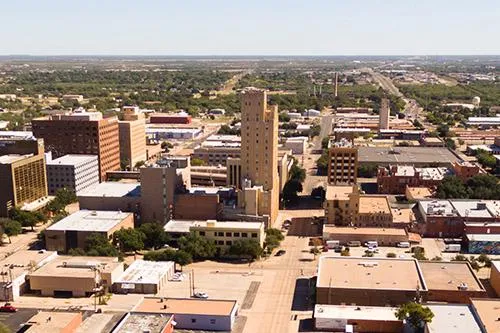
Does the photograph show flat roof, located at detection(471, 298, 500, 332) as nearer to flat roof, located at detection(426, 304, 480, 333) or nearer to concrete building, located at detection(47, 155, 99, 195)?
flat roof, located at detection(426, 304, 480, 333)

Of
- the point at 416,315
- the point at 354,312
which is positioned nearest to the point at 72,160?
the point at 354,312

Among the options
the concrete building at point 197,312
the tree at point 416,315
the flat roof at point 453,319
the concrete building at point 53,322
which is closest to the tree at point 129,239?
the concrete building at point 197,312

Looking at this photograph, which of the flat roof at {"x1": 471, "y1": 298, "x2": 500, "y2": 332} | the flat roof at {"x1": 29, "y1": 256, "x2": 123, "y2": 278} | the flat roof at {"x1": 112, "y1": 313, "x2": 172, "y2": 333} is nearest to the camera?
the flat roof at {"x1": 471, "y1": 298, "x2": 500, "y2": 332}

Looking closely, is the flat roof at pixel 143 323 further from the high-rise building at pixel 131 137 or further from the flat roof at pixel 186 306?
the high-rise building at pixel 131 137

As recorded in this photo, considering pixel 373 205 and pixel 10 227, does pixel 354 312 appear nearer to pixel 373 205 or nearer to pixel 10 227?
pixel 373 205

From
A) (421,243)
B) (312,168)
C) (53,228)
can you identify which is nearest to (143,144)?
(312,168)

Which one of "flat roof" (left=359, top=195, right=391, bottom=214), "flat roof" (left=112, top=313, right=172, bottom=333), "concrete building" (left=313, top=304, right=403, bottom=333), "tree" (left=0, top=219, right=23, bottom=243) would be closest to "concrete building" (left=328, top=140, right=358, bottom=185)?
"flat roof" (left=359, top=195, right=391, bottom=214)
